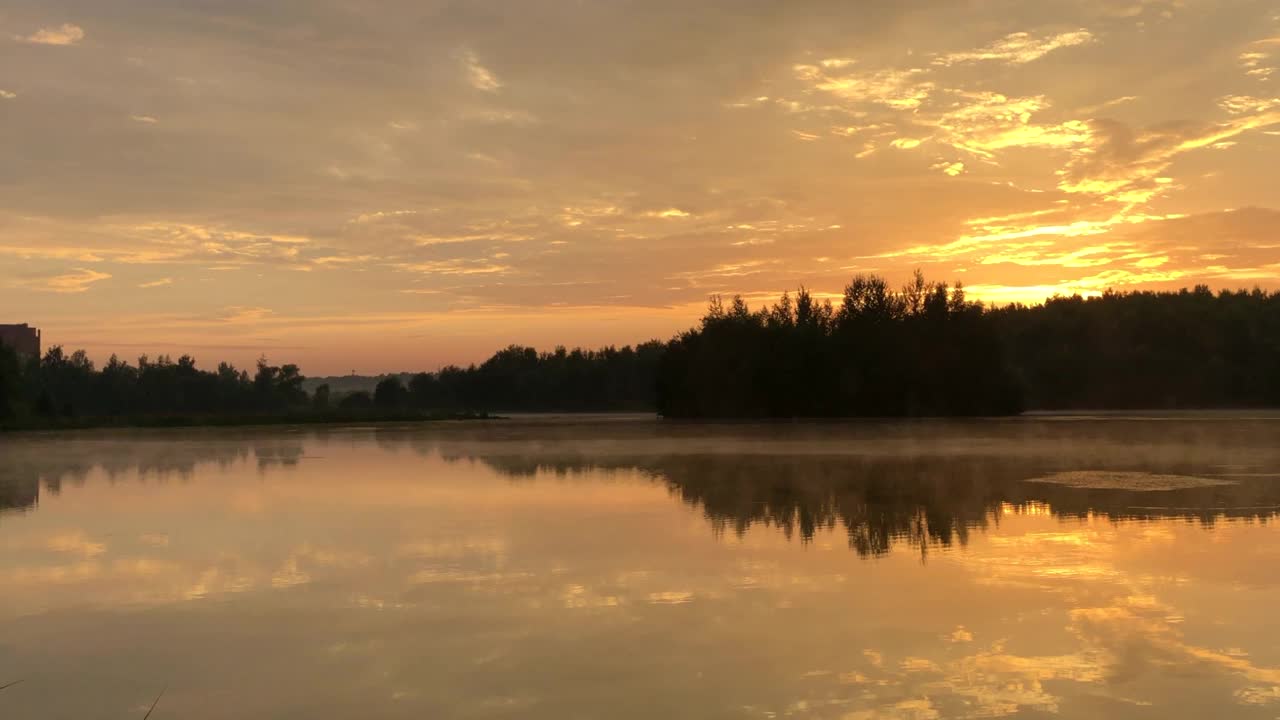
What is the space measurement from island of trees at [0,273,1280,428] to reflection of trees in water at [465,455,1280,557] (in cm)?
4841

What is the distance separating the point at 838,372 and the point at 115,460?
5193 centimetres

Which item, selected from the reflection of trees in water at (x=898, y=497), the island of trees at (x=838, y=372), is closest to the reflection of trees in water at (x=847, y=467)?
the reflection of trees in water at (x=898, y=497)

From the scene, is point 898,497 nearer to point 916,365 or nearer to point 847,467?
point 847,467

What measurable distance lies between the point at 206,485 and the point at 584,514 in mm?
9955

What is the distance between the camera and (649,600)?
10.0 m

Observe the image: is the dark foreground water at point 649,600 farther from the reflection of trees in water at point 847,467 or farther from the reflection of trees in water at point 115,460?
the reflection of trees in water at point 115,460

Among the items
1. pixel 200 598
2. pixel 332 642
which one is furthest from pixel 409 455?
pixel 332 642

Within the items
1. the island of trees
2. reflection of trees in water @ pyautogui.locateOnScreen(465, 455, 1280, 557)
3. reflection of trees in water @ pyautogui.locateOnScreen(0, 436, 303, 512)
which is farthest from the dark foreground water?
the island of trees

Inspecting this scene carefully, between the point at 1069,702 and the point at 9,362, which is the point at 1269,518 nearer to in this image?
the point at 1069,702

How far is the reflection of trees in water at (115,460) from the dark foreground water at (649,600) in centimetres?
177

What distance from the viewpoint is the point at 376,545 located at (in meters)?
13.8

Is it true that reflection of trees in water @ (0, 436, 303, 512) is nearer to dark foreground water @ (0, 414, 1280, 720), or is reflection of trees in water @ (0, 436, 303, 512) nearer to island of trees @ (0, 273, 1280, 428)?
dark foreground water @ (0, 414, 1280, 720)

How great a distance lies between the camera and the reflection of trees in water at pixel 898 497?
14.8 m

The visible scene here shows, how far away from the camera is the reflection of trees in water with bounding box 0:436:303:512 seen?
77.1 ft
